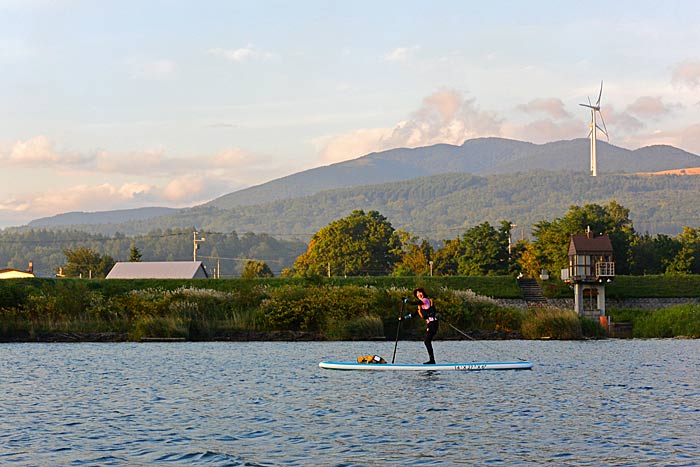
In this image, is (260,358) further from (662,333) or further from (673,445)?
(662,333)

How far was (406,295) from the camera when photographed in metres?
59.1

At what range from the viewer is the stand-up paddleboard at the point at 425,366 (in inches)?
1407

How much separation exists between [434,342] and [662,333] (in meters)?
16.5

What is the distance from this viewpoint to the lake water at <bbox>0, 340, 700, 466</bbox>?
1973cm

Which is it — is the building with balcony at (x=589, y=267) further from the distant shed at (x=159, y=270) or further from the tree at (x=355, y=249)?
the tree at (x=355, y=249)

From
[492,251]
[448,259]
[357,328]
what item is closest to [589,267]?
[492,251]

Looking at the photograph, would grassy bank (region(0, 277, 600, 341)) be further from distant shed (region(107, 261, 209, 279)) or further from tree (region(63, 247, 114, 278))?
tree (region(63, 247, 114, 278))

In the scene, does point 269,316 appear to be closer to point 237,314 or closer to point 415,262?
point 237,314

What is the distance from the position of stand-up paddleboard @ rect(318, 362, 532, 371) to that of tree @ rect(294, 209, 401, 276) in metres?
108

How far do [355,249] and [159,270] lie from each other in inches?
1189

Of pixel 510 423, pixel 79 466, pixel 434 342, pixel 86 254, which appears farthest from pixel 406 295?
pixel 86 254

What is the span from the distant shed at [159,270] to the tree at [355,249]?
21.2m

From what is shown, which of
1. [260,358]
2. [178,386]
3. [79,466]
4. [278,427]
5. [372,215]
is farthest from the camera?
[372,215]

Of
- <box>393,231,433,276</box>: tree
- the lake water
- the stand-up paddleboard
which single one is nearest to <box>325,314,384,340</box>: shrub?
the lake water
